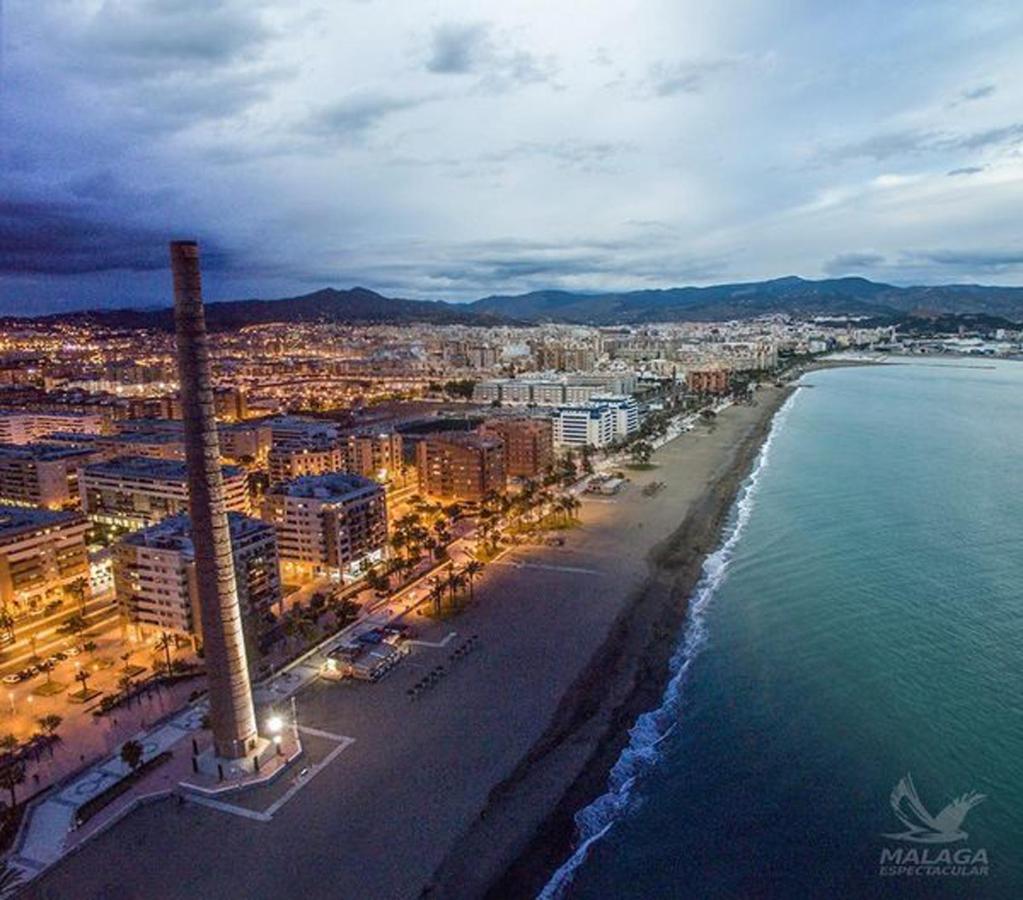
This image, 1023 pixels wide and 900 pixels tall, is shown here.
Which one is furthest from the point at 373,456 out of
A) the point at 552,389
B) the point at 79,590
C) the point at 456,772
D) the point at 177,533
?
the point at 552,389

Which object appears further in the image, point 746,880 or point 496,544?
point 496,544

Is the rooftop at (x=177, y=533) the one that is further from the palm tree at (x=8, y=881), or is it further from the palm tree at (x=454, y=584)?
the palm tree at (x=8, y=881)

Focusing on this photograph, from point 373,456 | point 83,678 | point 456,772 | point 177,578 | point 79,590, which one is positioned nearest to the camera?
point 456,772

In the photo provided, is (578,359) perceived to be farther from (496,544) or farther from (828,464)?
(496,544)

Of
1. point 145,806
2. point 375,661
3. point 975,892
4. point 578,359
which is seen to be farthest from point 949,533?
point 578,359

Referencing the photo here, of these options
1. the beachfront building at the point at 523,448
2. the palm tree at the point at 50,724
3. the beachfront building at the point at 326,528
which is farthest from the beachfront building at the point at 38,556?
the beachfront building at the point at 523,448

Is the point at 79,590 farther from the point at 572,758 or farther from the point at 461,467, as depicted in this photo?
the point at 461,467

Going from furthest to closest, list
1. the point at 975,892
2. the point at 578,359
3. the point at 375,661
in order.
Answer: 1. the point at 578,359
2. the point at 375,661
3. the point at 975,892
